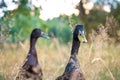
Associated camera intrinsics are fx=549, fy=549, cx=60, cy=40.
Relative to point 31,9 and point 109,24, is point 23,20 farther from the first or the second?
point 109,24

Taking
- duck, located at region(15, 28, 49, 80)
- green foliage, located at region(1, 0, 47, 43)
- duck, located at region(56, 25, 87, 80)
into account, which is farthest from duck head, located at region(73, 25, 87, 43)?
green foliage, located at region(1, 0, 47, 43)

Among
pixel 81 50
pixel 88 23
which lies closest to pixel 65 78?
pixel 81 50

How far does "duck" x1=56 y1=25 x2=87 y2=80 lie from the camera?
743 centimetres

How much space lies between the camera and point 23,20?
48.2 ft

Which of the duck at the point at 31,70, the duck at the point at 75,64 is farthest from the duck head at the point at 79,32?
the duck at the point at 31,70

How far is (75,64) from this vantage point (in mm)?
7539

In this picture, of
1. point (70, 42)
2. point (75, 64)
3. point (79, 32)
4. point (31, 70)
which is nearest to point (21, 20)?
Answer: point (70, 42)

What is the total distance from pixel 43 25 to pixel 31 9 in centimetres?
193

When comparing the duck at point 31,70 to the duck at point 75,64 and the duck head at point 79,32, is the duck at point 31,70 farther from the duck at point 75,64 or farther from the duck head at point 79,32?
the duck head at point 79,32

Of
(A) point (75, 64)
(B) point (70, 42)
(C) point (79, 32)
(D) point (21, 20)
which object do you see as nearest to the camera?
(A) point (75, 64)

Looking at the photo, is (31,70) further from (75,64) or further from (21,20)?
(21,20)

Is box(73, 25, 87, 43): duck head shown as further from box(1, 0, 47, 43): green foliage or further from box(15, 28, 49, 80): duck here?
box(1, 0, 47, 43): green foliage

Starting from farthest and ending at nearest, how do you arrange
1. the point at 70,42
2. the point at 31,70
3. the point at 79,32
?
the point at 70,42
the point at 31,70
the point at 79,32

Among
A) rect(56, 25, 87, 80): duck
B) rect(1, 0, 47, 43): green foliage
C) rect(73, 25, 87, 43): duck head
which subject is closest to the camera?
rect(56, 25, 87, 80): duck
